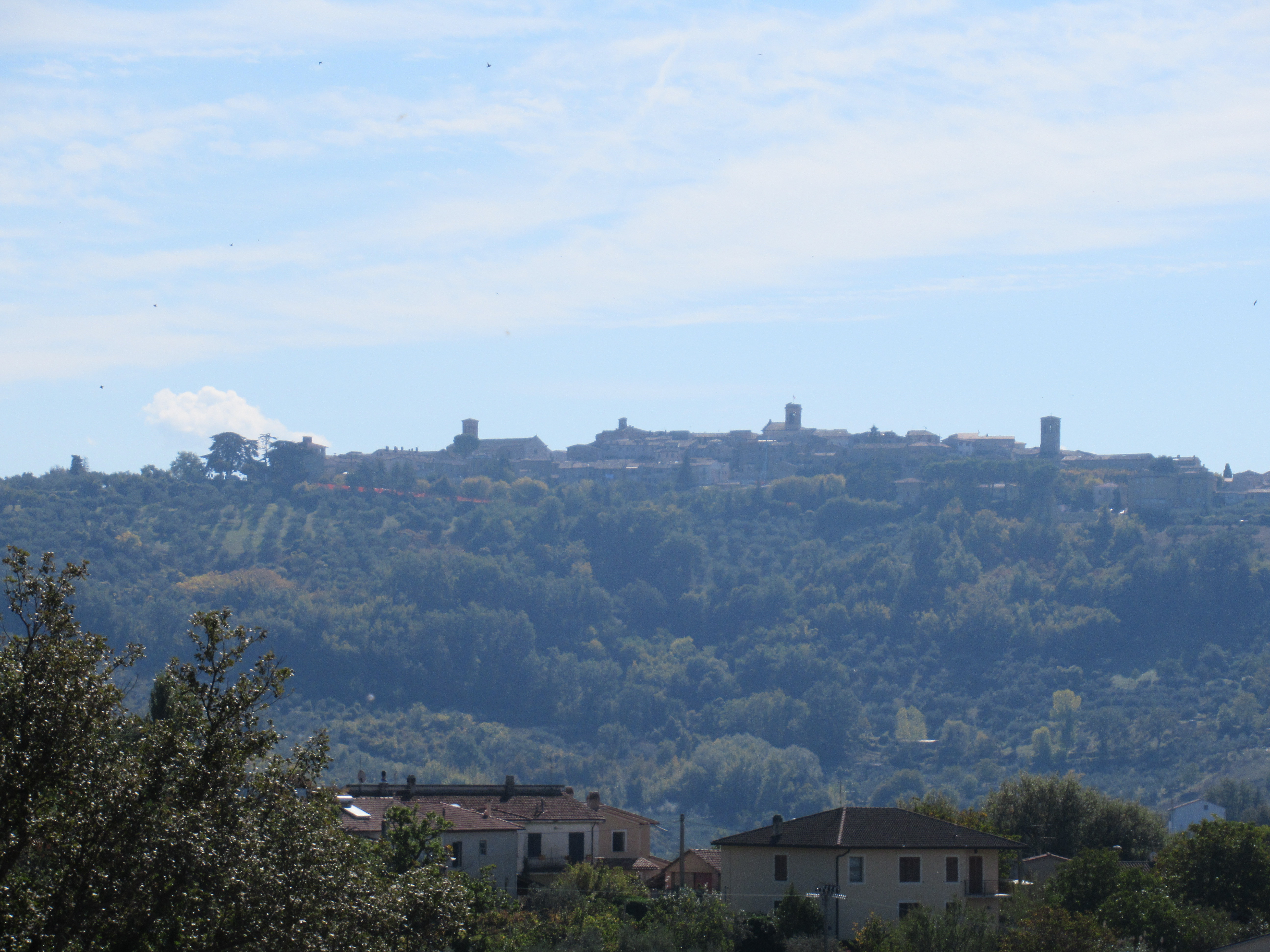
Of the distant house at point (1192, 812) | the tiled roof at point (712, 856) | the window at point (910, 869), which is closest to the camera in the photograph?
the window at point (910, 869)

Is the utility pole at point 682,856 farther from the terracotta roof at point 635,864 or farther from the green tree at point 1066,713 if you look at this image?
the green tree at point 1066,713

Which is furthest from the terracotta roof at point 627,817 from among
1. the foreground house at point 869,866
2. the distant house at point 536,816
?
the foreground house at point 869,866

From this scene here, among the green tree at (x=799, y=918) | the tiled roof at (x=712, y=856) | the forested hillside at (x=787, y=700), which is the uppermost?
the green tree at (x=799, y=918)

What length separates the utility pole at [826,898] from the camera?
104 ft

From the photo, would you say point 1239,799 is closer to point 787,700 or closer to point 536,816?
point 536,816

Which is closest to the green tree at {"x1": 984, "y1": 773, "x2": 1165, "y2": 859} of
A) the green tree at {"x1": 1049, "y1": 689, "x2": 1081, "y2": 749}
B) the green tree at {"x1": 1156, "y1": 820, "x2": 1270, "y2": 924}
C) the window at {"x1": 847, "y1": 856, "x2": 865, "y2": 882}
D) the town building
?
the green tree at {"x1": 1156, "y1": 820, "x2": 1270, "y2": 924}

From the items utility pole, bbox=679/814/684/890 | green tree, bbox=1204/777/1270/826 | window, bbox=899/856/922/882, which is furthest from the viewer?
green tree, bbox=1204/777/1270/826

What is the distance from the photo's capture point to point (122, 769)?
14.8 m

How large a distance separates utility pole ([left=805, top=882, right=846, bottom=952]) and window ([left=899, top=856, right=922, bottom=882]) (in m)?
1.75

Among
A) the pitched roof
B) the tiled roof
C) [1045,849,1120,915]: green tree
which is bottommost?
the tiled roof

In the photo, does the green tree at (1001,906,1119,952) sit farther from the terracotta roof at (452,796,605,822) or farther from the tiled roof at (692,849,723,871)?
the terracotta roof at (452,796,605,822)

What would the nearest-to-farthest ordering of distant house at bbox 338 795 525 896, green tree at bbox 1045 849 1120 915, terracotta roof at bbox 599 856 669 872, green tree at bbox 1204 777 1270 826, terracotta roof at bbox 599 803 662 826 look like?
green tree at bbox 1045 849 1120 915 < distant house at bbox 338 795 525 896 < terracotta roof at bbox 599 856 669 872 < terracotta roof at bbox 599 803 662 826 < green tree at bbox 1204 777 1270 826

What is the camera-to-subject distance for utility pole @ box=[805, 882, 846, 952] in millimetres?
31828

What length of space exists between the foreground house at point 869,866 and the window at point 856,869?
13mm
